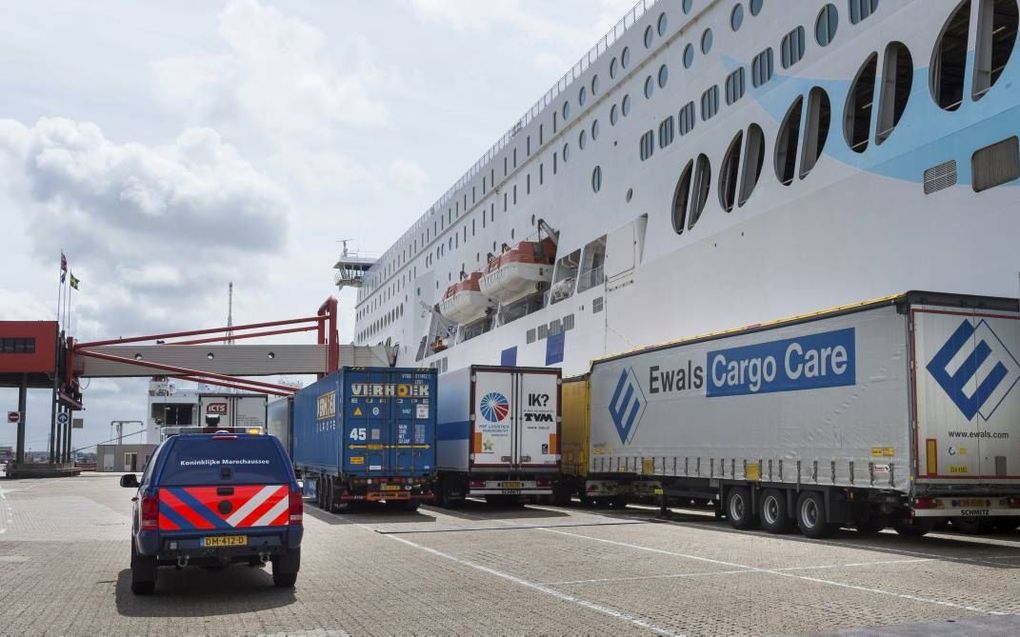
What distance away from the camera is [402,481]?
20.8 metres

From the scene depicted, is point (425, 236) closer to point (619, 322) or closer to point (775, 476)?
point (619, 322)

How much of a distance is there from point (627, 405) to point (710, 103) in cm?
1108

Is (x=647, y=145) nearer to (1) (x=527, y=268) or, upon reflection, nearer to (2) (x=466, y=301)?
(1) (x=527, y=268)

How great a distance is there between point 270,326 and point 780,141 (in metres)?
43.0

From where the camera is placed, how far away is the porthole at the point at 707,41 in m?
27.7

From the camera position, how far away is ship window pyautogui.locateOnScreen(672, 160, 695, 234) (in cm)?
2869

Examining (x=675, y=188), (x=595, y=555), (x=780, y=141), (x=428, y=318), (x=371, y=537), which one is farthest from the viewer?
(x=428, y=318)

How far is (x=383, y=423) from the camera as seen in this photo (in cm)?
2092

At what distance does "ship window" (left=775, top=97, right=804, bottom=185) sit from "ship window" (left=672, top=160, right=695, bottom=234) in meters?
4.56

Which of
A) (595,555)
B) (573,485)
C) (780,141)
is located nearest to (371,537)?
(595,555)

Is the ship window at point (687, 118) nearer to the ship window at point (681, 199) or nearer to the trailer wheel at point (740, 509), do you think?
the ship window at point (681, 199)

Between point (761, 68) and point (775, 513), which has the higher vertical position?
point (761, 68)

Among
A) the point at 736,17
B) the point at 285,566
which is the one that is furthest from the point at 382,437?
the point at 736,17

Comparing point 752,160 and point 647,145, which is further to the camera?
point 647,145
